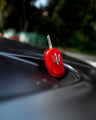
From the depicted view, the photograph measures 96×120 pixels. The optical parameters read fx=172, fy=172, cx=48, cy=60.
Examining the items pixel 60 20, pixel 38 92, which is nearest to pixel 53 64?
pixel 38 92

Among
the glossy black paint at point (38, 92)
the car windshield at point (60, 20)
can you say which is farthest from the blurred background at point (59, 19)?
the glossy black paint at point (38, 92)

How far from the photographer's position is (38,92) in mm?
1223

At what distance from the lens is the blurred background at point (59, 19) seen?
54.4 ft

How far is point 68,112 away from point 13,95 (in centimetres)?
41

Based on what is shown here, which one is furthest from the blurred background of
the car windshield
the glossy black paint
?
the glossy black paint

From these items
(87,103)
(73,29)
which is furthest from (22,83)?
(73,29)

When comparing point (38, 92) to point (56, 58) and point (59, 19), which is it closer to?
point (56, 58)

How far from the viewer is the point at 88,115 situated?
50.4 inches

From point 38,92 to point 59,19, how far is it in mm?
18085

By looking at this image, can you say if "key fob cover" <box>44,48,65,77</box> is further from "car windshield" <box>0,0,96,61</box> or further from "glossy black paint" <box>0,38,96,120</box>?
"car windshield" <box>0,0,96,61</box>

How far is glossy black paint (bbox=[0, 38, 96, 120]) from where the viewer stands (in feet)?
3.76

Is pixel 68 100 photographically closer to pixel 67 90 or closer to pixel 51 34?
pixel 67 90

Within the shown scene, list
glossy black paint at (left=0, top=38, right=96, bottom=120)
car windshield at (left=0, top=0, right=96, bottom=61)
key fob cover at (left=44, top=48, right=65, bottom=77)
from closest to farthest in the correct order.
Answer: glossy black paint at (left=0, top=38, right=96, bottom=120), key fob cover at (left=44, top=48, right=65, bottom=77), car windshield at (left=0, top=0, right=96, bottom=61)

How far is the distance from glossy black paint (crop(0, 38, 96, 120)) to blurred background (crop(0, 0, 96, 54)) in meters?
13.8
